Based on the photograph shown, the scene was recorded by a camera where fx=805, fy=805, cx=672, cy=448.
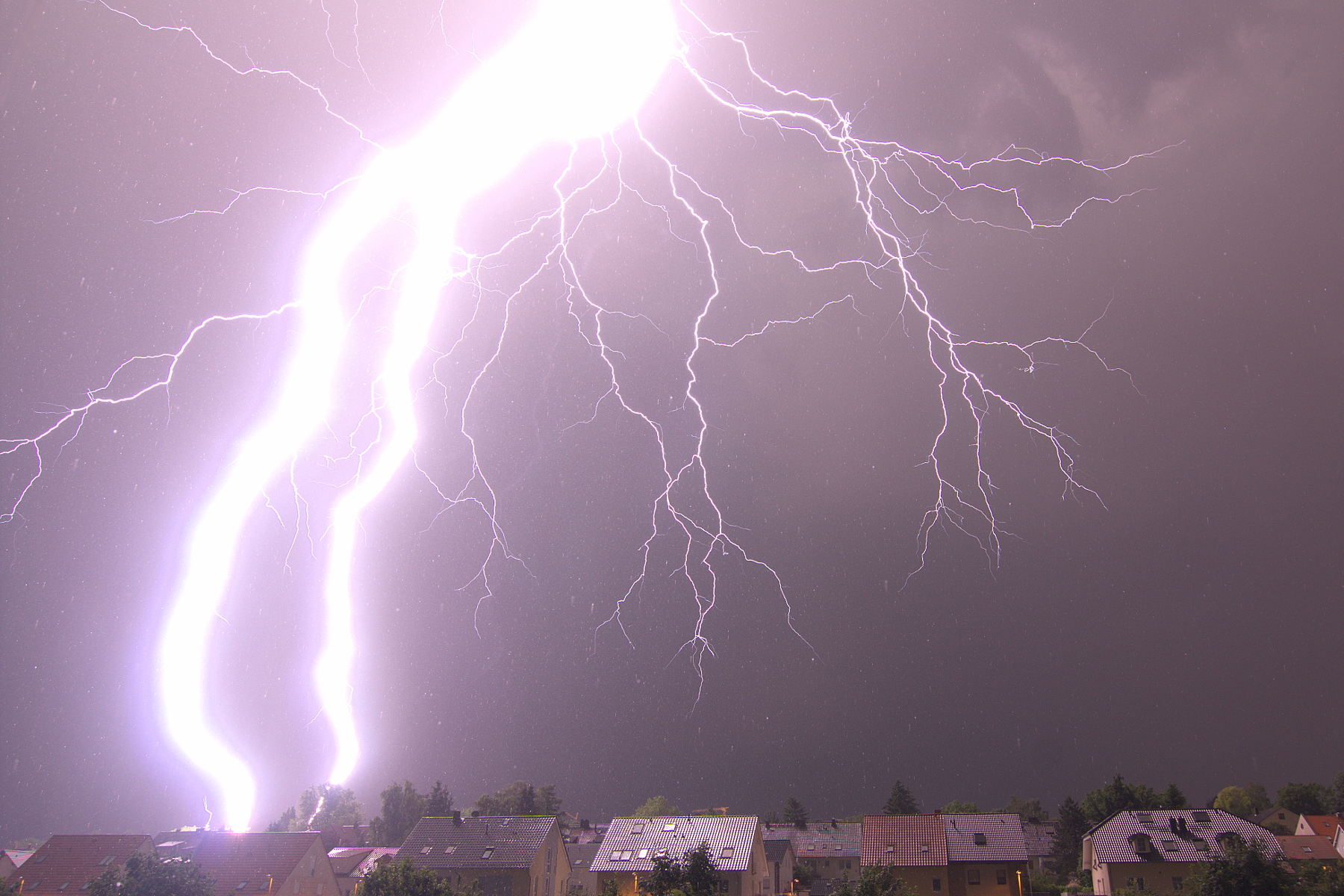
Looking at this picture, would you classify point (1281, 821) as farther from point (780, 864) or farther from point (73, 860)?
point (73, 860)

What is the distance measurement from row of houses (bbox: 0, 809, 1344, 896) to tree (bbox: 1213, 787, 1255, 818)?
1389 inches

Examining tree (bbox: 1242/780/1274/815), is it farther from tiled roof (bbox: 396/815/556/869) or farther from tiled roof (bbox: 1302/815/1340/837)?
tiled roof (bbox: 396/815/556/869)

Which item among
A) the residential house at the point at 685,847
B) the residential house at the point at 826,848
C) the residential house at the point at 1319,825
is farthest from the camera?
the residential house at the point at 826,848

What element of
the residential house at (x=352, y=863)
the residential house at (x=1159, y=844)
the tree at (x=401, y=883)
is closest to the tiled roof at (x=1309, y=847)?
the residential house at (x=1159, y=844)

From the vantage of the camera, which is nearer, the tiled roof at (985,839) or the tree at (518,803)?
the tiled roof at (985,839)

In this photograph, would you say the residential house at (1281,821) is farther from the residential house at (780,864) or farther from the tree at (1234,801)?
the residential house at (780,864)

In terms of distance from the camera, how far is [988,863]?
2552 cm

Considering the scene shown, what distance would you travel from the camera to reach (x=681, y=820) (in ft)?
92.6

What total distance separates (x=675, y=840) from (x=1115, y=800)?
86.4 feet

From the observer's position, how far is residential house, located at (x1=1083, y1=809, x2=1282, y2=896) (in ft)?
80.1

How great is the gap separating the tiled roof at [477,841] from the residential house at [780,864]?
951 cm

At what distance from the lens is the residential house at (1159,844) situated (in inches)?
961

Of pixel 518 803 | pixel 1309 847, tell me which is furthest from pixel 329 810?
pixel 1309 847

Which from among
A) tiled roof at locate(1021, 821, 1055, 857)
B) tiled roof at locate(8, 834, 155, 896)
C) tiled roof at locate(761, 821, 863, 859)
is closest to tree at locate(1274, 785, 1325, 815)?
tiled roof at locate(1021, 821, 1055, 857)
